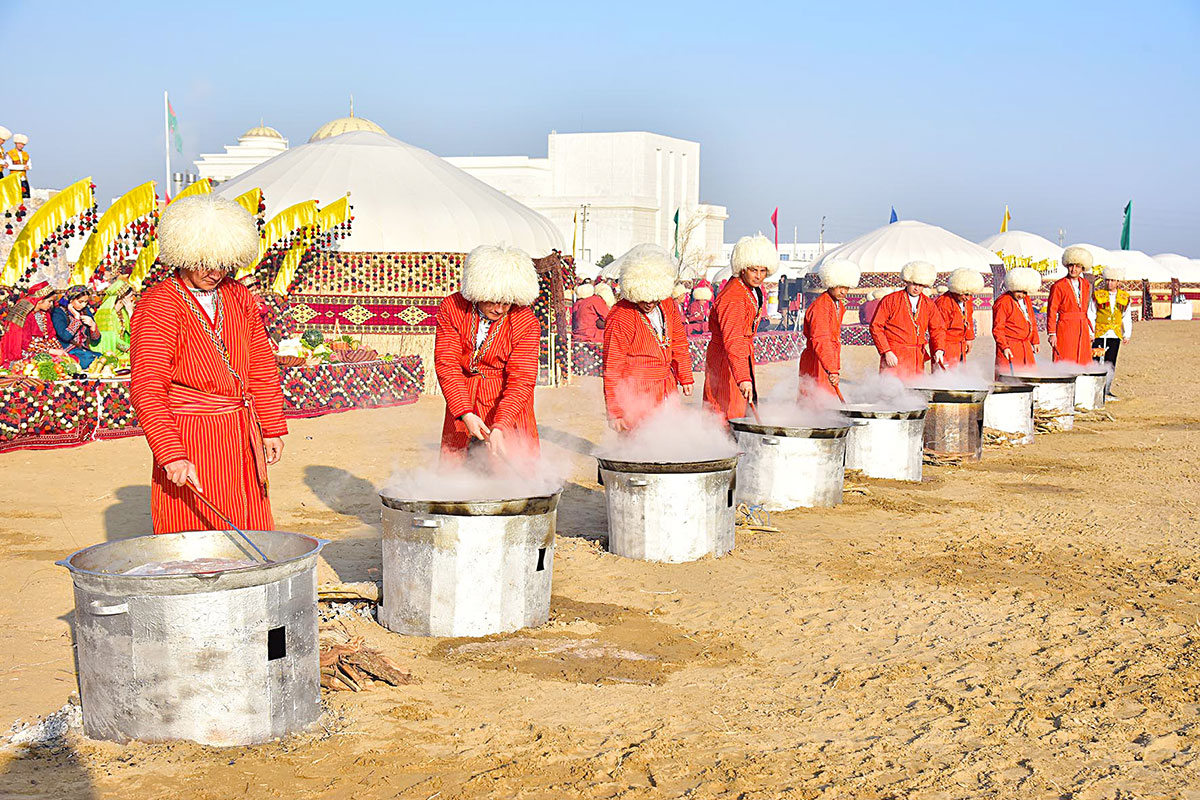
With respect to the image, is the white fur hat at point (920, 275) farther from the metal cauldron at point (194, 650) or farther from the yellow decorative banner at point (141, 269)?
the metal cauldron at point (194, 650)

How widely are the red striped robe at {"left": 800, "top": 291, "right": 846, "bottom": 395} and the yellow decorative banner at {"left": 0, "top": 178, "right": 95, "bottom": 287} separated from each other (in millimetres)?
7129

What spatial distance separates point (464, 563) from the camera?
4.90m

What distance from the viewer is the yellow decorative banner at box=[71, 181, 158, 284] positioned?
12.0 metres

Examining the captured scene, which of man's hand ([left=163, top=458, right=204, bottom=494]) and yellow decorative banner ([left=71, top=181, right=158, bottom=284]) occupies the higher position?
yellow decorative banner ([left=71, top=181, right=158, bottom=284])

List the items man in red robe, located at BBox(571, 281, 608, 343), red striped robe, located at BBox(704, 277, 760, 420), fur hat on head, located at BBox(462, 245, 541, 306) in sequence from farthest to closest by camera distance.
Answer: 1. man in red robe, located at BBox(571, 281, 608, 343)
2. red striped robe, located at BBox(704, 277, 760, 420)
3. fur hat on head, located at BBox(462, 245, 541, 306)

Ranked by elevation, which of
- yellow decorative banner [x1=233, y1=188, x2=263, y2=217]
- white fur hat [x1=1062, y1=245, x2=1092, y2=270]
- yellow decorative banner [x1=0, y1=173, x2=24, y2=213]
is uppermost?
yellow decorative banner [x1=233, y1=188, x2=263, y2=217]

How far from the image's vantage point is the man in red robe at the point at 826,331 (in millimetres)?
8992

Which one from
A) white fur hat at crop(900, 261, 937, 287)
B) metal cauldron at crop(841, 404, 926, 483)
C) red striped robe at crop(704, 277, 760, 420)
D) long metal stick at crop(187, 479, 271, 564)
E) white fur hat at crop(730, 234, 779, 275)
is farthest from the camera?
white fur hat at crop(900, 261, 937, 287)

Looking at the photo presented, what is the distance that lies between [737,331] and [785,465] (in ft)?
2.96

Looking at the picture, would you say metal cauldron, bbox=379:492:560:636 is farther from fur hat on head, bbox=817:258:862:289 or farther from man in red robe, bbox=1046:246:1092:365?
man in red robe, bbox=1046:246:1092:365

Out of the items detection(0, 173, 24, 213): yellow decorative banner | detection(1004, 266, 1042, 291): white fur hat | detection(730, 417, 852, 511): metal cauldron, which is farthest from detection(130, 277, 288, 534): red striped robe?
detection(1004, 266, 1042, 291): white fur hat

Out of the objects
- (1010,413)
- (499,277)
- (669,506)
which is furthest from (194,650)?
(1010,413)

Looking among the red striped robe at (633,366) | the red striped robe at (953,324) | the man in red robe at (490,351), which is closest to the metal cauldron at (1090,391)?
the red striped robe at (953,324)

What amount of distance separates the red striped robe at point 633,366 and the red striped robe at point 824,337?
1.86m
